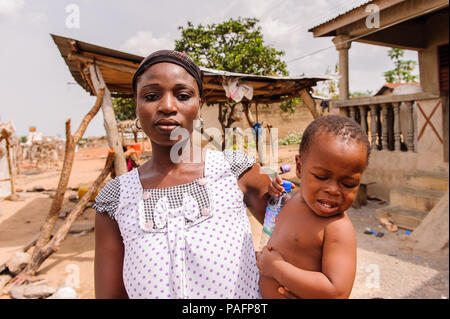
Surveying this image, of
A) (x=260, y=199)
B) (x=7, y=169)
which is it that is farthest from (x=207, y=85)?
(x=7, y=169)

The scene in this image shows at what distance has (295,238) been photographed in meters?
1.26

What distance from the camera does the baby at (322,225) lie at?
3.74ft

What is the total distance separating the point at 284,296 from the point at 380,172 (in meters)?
6.73

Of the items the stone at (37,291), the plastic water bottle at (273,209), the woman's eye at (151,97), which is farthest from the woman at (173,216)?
the stone at (37,291)

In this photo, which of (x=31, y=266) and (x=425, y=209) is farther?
(x=425, y=209)

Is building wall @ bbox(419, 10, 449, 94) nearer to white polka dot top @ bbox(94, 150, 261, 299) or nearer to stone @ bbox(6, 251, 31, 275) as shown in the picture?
white polka dot top @ bbox(94, 150, 261, 299)

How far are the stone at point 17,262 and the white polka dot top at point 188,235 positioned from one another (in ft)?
13.4

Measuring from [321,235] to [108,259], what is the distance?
0.81m

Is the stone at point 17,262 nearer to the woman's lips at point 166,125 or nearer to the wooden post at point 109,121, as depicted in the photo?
the wooden post at point 109,121

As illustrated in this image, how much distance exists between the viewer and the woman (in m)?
1.13

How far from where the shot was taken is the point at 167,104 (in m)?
1.19

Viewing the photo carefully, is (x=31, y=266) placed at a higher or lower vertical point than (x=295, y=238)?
lower

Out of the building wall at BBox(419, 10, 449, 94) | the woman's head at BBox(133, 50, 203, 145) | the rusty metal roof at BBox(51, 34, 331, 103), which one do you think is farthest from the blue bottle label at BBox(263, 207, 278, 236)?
the building wall at BBox(419, 10, 449, 94)
